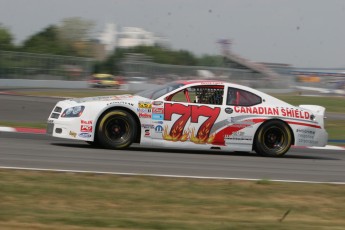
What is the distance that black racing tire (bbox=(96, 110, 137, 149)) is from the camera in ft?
40.0

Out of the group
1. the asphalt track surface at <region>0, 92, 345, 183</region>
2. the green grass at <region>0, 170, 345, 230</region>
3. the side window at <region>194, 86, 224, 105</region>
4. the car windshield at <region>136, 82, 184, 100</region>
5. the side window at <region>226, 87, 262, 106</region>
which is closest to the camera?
the green grass at <region>0, 170, 345, 230</region>

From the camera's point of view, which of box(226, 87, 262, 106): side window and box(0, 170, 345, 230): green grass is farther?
box(226, 87, 262, 106): side window

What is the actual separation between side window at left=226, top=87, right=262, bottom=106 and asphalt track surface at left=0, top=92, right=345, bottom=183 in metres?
0.99

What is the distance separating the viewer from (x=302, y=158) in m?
13.6

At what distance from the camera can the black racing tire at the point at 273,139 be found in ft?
43.3

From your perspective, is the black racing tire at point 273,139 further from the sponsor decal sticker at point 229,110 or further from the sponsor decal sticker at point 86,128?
the sponsor decal sticker at point 86,128

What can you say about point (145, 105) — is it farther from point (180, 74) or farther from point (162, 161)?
point (180, 74)

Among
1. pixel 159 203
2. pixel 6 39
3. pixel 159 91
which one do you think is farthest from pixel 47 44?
pixel 159 203

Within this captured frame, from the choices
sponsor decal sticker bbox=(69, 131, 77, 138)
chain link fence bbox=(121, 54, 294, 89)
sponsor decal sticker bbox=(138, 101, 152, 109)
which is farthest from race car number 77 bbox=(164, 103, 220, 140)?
chain link fence bbox=(121, 54, 294, 89)

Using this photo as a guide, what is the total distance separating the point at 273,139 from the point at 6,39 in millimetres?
78742

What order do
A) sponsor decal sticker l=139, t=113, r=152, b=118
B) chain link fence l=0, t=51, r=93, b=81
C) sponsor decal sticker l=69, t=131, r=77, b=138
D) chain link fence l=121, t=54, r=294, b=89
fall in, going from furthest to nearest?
chain link fence l=121, t=54, r=294, b=89 < chain link fence l=0, t=51, r=93, b=81 < sponsor decal sticker l=139, t=113, r=152, b=118 < sponsor decal sticker l=69, t=131, r=77, b=138

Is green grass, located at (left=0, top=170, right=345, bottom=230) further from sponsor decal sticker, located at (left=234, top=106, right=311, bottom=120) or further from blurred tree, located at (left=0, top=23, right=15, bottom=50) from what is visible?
blurred tree, located at (left=0, top=23, right=15, bottom=50)

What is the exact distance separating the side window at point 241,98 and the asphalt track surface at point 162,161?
994mm

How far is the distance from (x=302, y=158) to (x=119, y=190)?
6.31 meters
